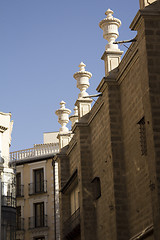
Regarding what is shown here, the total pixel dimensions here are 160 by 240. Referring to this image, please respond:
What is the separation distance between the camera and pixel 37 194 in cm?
3544

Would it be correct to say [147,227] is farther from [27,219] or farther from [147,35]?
[27,219]

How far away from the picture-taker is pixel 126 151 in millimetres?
Answer: 17156

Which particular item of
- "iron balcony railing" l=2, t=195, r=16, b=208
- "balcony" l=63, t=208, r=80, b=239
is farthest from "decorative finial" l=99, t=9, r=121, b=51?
"iron balcony railing" l=2, t=195, r=16, b=208

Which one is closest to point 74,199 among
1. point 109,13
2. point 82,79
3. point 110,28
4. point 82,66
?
point 82,79

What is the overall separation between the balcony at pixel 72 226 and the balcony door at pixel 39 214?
10034 mm

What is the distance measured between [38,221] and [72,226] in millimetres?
11637

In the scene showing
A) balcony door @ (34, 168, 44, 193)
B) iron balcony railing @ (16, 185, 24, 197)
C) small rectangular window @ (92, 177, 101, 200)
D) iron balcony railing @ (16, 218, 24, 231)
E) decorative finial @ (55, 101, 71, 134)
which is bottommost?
small rectangular window @ (92, 177, 101, 200)

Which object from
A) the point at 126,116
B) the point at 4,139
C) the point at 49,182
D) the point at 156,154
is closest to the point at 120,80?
the point at 126,116

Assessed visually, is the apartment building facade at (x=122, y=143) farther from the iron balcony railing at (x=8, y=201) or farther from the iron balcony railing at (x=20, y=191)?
the iron balcony railing at (x=20, y=191)

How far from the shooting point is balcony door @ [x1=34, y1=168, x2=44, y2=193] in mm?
35812

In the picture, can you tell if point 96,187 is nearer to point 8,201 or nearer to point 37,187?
point 8,201

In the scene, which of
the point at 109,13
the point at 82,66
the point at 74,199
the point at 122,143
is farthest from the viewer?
the point at 74,199

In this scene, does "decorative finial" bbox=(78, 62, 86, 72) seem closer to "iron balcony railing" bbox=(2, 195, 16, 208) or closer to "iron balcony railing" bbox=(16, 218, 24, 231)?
"iron balcony railing" bbox=(2, 195, 16, 208)

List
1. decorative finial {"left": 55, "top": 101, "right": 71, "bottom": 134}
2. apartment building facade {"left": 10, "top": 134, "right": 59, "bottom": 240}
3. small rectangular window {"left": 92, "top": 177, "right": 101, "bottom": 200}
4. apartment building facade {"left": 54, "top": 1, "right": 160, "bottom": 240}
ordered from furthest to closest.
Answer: apartment building facade {"left": 10, "top": 134, "right": 59, "bottom": 240}
decorative finial {"left": 55, "top": 101, "right": 71, "bottom": 134}
small rectangular window {"left": 92, "top": 177, "right": 101, "bottom": 200}
apartment building facade {"left": 54, "top": 1, "right": 160, "bottom": 240}
